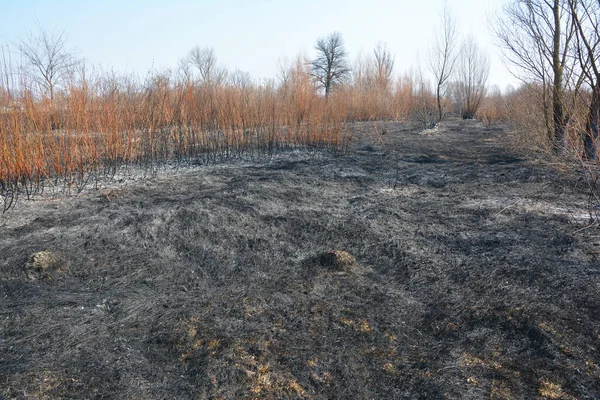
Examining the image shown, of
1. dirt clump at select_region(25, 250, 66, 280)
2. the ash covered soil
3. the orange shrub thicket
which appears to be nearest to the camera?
the ash covered soil

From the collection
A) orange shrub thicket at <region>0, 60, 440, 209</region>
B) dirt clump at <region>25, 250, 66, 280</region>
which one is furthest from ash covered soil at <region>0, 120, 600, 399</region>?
orange shrub thicket at <region>0, 60, 440, 209</region>

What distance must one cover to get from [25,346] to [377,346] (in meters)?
1.70

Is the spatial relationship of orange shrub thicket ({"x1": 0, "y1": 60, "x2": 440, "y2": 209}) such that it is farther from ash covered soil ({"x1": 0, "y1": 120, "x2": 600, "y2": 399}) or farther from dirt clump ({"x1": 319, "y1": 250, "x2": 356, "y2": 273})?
dirt clump ({"x1": 319, "y1": 250, "x2": 356, "y2": 273})

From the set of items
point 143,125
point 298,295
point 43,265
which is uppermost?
point 143,125

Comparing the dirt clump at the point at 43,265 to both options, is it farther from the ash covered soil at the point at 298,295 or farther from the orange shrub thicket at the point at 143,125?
the orange shrub thicket at the point at 143,125

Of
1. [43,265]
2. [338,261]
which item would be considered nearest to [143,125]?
[43,265]

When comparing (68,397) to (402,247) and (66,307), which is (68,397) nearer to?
(66,307)

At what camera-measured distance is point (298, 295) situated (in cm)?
258

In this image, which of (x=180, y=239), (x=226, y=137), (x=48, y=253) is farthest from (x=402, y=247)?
(x=226, y=137)

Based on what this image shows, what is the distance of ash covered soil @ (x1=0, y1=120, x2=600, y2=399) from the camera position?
1.81 meters

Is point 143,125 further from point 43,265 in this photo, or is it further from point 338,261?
point 338,261

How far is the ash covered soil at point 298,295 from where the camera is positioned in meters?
1.81

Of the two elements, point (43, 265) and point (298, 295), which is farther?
point (43, 265)

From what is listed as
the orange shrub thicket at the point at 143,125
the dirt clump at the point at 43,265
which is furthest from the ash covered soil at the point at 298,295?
the orange shrub thicket at the point at 143,125
